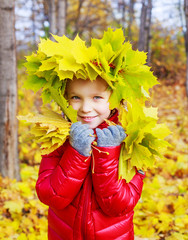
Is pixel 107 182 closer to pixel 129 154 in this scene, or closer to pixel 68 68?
pixel 129 154

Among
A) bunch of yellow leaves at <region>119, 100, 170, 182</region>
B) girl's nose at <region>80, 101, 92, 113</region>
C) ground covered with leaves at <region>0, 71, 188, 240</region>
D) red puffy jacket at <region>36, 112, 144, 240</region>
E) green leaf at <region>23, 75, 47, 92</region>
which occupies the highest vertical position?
green leaf at <region>23, 75, 47, 92</region>

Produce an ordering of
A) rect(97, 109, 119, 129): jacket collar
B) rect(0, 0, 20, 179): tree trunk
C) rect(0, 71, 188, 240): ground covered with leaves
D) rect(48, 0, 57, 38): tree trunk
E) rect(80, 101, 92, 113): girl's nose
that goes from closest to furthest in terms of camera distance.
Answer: rect(80, 101, 92, 113): girl's nose < rect(97, 109, 119, 129): jacket collar < rect(0, 71, 188, 240): ground covered with leaves < rect(0, 0, 20, 179): tree trunk < rect(48, 0, 57, 38): tree trunk

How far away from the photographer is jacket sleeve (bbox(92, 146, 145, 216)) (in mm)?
1475

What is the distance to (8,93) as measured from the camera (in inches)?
139

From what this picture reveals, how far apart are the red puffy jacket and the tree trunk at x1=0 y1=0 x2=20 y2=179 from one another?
82.5 inches

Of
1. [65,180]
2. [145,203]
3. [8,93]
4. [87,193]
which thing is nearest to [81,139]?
[65,180]

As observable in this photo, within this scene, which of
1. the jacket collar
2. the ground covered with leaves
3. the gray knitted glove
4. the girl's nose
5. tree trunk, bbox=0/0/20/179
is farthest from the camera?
tree trunk, bbox=0/0/20/179

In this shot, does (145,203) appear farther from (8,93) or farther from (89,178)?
(8,93)

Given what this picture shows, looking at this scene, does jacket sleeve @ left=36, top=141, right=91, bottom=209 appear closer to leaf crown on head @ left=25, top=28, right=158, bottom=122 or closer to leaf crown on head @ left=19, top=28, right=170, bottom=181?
leaf crown on head @ left=19, top=28, right=170, bottom=181

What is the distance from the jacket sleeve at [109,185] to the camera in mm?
1475

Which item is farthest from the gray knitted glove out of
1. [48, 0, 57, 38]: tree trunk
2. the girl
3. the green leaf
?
[48, 0, 57, 38]: tree trunk

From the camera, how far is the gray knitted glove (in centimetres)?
143

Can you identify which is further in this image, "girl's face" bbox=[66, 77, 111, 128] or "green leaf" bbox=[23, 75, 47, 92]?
"green leaf" bbox=[23, 75, 47, 92]

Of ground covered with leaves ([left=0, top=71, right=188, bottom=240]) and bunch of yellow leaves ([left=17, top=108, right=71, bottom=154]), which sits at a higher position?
bunch of yellow leaves ([left=17, top=108, right=71, bottom=154])
